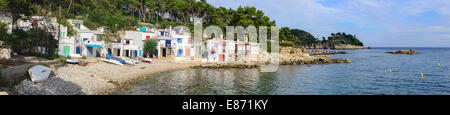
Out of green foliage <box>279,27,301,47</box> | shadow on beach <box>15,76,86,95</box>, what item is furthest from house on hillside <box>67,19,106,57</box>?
green foliage <box>279,27,301,47</box>

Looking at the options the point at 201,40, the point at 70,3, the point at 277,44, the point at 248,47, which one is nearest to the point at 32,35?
Answer: the point at 201,40

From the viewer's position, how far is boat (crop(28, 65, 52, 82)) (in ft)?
54.6

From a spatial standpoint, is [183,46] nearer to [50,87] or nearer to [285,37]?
[50,87]

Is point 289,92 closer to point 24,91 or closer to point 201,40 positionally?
point 24,91

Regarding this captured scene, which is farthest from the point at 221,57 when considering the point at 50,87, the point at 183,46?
the point at 50,87

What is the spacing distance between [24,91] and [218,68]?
91.6 ft

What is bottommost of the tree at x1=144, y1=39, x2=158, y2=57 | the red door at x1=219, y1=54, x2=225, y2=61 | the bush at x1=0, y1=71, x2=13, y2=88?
the bush at x1=0, y1=71, x2=13, y2=88

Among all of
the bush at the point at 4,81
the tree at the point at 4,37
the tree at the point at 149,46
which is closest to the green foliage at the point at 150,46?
the tree at the point at 149,46

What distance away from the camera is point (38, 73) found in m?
17.0

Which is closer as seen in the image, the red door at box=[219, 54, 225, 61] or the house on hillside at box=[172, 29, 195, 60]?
the house on hillside at box=[172, 29, 195, 60]

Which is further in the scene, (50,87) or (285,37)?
(285,37)

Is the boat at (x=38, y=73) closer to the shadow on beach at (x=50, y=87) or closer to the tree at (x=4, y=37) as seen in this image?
the shadow on beach at (x=50, y=87)

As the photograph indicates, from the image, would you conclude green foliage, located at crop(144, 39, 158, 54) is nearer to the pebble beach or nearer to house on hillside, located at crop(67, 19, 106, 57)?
house on hillside, located at crop(67, 19, 106, 57)

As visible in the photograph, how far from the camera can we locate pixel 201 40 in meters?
53.1
